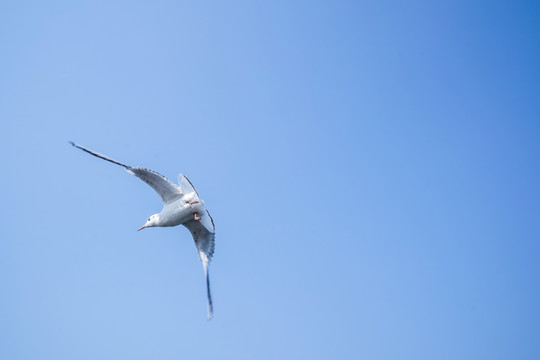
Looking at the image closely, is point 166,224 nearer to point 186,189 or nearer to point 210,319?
point 186,189

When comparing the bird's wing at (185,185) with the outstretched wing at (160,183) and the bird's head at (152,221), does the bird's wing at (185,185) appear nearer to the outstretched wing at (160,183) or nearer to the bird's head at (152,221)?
the outstretched wing at (160,183)

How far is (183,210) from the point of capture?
49.0ft

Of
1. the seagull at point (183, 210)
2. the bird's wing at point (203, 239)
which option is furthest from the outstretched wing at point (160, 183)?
the bird's wing at point (203, 239)

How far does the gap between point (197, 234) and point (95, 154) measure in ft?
15.2

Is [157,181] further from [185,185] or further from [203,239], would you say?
[203,239]

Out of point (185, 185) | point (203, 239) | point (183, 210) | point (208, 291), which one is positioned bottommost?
point (208, 291)

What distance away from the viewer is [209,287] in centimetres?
1541

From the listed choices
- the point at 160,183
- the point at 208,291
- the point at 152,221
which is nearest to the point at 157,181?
the point at 160,183

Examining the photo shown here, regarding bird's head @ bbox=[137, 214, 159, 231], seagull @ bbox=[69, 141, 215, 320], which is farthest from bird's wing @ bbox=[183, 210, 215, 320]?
bird's head @ bbox=[137, 214, 159, 231]

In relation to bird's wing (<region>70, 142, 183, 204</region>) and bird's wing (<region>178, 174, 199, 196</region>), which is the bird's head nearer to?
bird's wing (<region>70, 142, 183, 204</region>)

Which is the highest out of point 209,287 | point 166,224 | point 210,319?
point 166,224

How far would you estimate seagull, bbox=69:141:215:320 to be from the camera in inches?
573

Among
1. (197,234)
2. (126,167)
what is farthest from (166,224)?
(126,167)

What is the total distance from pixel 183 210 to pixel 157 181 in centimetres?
130
